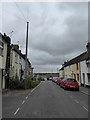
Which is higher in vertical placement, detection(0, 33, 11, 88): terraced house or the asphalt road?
detection(0, 33, 11, 88): terraced house

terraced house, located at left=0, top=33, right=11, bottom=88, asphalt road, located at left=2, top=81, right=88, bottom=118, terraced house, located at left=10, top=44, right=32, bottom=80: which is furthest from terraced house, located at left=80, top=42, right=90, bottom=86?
asphalt road, located at left=2, top=81, right=88, bottom=118

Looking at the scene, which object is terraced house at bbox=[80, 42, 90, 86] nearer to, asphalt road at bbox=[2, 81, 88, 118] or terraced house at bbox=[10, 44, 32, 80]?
terraced house at bbox=[10, 44, 32, 80]

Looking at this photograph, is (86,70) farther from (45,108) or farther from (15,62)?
(45,108)

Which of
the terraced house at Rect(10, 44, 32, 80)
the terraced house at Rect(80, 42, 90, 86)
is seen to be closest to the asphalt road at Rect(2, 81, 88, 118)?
the terraced house at Rect(10, 44, 32, 80)

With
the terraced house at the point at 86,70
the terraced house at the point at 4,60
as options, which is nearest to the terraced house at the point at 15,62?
the terraced house at the point at 4,60

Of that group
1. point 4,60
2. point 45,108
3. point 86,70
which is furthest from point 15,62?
point 45,108

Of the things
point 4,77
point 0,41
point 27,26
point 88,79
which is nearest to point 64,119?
point 0,41

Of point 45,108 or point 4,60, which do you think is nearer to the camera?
point 45,108

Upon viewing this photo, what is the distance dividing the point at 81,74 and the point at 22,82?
1466 cm

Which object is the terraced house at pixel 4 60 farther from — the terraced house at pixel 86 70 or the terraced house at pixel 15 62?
the terraced house at pixel 86 70

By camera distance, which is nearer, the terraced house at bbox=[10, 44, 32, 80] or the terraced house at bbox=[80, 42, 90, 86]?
the terraced house at bbox=[10, 44, 32, 80]

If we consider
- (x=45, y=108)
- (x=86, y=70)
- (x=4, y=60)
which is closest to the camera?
(x=45, y=108)

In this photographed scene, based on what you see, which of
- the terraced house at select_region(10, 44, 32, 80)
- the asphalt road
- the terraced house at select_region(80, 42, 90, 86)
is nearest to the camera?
the asphalt road

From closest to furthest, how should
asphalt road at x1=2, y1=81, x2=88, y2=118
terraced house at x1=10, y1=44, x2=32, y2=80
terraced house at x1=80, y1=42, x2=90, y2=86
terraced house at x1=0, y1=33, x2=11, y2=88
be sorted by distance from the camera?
1. asphalt road at x1=2, y1=81, x2=88, y2=118
2. terraced house at x1=0, y1=33, x2=11, y2=88
3. terraced house at x1=10, y1=44, x2=32, y2=80
4. terraced house at x1=80, y1=42, x2=90, y2=86
